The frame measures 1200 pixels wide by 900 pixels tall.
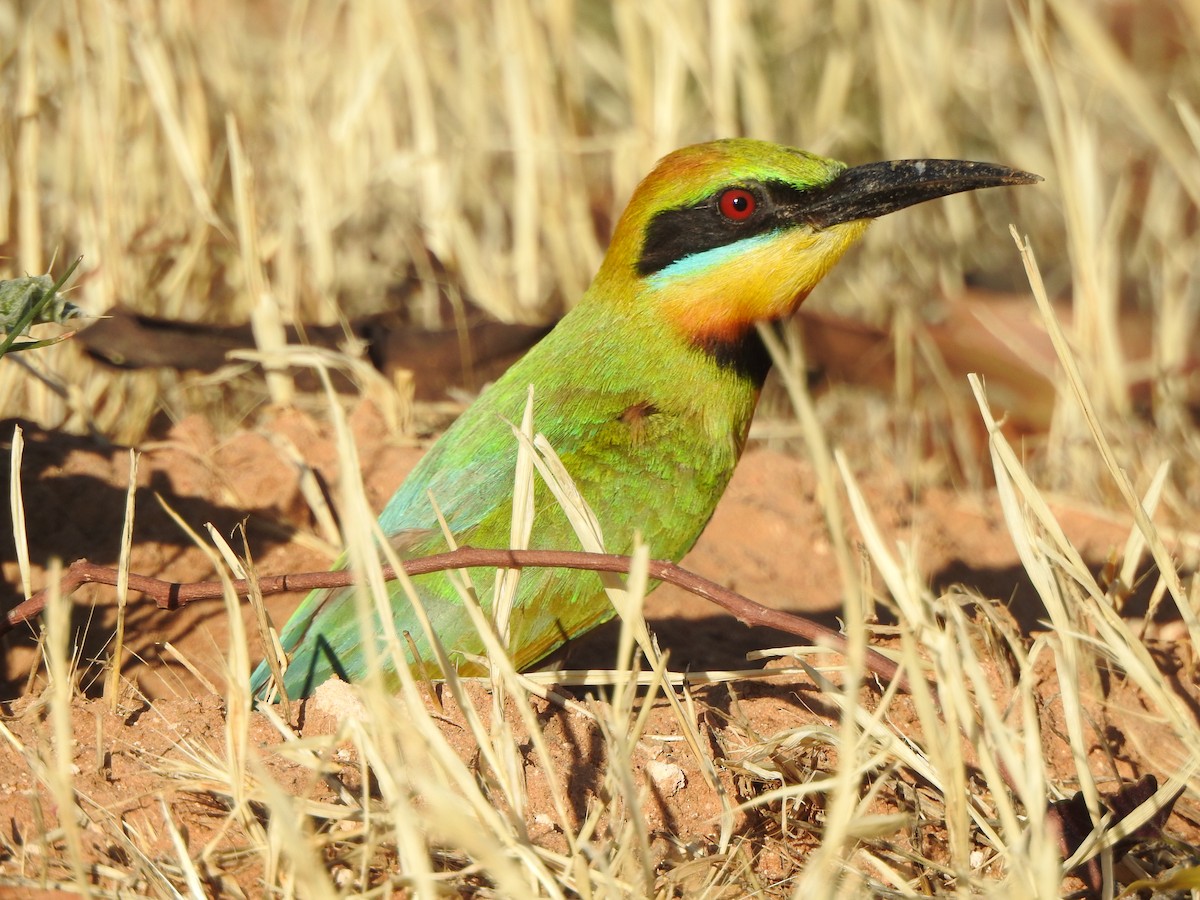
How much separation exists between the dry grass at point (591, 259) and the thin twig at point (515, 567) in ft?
0.28

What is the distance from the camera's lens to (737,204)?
2.62m

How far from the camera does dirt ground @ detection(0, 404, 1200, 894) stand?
1.78 meters

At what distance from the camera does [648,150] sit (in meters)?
4.04

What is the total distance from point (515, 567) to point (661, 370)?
0.88 m

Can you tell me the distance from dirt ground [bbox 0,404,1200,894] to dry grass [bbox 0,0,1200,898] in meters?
0.05

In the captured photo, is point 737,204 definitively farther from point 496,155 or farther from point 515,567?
point 496,155

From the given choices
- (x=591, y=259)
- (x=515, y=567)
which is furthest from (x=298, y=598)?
(x=591, y=259)

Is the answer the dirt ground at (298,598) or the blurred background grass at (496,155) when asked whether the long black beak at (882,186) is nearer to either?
the blurred background grass at (496,155)

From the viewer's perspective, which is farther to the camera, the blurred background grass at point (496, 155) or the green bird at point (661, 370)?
the blurred background grass at point (496, 155)

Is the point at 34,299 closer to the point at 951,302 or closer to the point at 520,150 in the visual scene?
the point at 520,150

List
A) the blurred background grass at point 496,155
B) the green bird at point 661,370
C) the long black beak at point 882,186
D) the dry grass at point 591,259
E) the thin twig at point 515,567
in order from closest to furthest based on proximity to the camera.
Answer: the dry grass at point 591,259 → the thin twig at point 515,567 → the green bird at point 661,370 → the long black beak at point 882,186 → the blurred background grass at point 496,155

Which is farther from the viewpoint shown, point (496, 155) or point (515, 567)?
point (496, 155)

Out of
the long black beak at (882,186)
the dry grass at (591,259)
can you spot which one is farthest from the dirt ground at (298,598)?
the long black beak at (882,186)

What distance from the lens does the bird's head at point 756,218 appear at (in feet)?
8.55
